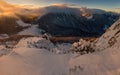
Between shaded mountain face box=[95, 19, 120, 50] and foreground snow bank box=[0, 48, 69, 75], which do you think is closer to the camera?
foreground snow bank box=[0, 48, 69, 75]

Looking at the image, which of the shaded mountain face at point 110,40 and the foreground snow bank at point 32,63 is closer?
the foreground snow bank at point 32,63

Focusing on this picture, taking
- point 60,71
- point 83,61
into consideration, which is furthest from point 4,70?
point 83,61

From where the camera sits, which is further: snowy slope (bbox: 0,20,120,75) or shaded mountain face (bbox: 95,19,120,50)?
shaded mountain face (bbox: 95,19,120,50)

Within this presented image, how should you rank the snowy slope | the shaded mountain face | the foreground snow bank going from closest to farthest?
the snowy slope < the foreground snow bank < the shaded mountain face

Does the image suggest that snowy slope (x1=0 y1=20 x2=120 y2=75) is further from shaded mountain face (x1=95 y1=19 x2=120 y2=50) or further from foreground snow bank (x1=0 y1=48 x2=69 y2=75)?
shaded mountain face (x1=95 y1=19 x2=120 y2=50)

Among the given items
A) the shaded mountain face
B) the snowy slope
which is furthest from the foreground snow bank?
the shaded mountain face

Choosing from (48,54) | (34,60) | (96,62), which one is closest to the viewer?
(96,62)

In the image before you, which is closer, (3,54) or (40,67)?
(40,67)

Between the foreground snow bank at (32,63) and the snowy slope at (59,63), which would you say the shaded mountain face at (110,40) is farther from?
the foreground snow bank at (32,63)

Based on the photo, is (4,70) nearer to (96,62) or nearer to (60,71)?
(60,71)

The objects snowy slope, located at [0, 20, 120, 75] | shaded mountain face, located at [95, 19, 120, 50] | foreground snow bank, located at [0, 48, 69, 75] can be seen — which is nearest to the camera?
snowy slope, located at [0, 20, 120, 75]

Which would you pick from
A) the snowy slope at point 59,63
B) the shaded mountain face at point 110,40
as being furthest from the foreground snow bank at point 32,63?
the shaded mountain face at point 110,40
